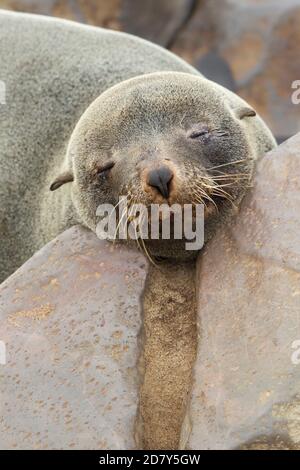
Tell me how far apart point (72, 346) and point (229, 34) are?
20.8 feet

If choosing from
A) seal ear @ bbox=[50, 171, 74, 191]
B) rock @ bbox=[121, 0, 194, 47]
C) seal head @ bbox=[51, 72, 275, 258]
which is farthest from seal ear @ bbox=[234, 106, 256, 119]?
rock @ bbox=[121, 0, 194, 47]

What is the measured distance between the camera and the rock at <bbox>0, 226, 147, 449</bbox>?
374 cm

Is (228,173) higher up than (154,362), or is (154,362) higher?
(228,173)

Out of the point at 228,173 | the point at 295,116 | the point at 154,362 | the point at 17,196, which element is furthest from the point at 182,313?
the point at 295,116

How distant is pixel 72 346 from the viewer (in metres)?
4.06

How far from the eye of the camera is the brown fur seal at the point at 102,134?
4.34 meters

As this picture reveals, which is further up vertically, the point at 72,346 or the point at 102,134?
the point at 102,134

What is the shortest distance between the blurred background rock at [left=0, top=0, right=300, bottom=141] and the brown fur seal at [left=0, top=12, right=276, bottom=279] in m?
3.34

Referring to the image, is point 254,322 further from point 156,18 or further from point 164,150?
point 156,18

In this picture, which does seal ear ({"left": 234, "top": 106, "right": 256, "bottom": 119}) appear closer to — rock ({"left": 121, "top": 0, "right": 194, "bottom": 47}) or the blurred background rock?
the blurred background rock

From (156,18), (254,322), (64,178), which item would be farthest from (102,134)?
(156,18)

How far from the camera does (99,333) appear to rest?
411 cm

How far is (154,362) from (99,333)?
280 mm
